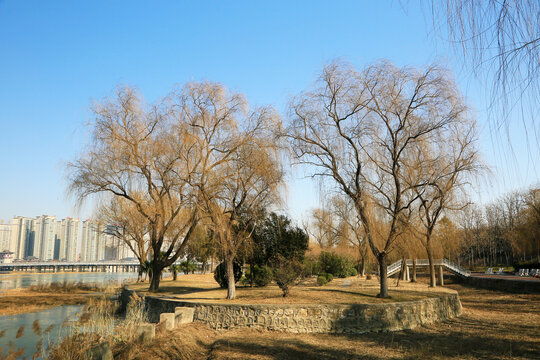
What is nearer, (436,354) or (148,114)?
(436,354)

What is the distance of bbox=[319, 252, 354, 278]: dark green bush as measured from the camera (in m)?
32.0

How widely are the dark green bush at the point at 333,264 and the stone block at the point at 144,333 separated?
24655 millimetres

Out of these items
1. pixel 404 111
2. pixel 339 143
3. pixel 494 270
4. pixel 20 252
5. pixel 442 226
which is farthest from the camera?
pixel 20 252

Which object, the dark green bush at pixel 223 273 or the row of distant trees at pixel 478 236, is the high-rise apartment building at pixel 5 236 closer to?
the row of distant trees at pixel 478 236

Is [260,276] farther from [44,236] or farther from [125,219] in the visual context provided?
[44,236]

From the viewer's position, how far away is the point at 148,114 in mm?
18172

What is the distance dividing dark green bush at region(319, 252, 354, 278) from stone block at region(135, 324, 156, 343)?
24.7 meters

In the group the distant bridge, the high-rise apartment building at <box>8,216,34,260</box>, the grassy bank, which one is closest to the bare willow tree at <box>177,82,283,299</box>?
the grassy bank

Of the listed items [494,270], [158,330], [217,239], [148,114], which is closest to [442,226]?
[494,270]

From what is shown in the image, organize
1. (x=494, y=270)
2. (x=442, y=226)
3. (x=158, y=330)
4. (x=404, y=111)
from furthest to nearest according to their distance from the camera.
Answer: (x=494, y=270), (x=442, y=226), (x=404, y=111), (x=158, y=330)

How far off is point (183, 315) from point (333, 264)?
22.0 meters

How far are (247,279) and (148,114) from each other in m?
10.00

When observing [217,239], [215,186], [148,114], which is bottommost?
[217,239]

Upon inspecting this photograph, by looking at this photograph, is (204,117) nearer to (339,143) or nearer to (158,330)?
(339,143)
